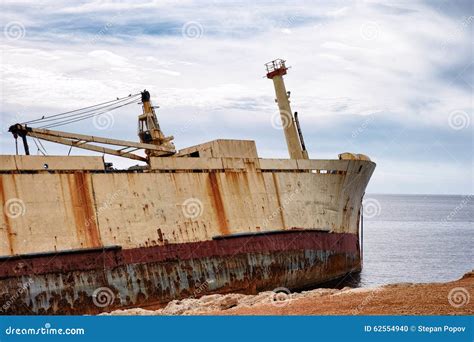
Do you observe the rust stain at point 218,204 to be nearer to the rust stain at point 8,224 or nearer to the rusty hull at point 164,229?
the rusty hull at point 164,229

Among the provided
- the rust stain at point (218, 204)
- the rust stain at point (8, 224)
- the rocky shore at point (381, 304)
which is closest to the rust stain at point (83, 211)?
the rust stain at point (8, 224)

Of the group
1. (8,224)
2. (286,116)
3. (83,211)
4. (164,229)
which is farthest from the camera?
(286,116)

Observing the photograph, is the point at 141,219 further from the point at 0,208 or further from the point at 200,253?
the point at 0,208

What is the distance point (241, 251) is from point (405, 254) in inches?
1045

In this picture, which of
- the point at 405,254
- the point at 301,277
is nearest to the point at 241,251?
the point at 301,277

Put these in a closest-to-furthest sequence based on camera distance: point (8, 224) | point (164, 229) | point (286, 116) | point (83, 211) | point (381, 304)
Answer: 1. point (381, 304)
2. point (8, 224)
3. point (83, 211)
4. point (164, 229)
5. point (286, 116)

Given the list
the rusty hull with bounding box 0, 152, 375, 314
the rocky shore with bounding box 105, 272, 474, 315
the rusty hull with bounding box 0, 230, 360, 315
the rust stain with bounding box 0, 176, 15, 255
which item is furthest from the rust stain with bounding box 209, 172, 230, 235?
the rust stain with bounding box 0, 176, 15, 255

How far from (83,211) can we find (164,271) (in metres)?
3.43

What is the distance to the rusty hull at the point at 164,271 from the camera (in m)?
16.9

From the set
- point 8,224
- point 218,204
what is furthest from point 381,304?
point 8,224

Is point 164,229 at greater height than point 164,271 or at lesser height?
greater

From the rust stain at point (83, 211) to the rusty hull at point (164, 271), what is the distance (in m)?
0.46

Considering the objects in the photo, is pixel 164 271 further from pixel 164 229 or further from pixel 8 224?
pixel 8 224

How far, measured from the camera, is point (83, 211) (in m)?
18.3
